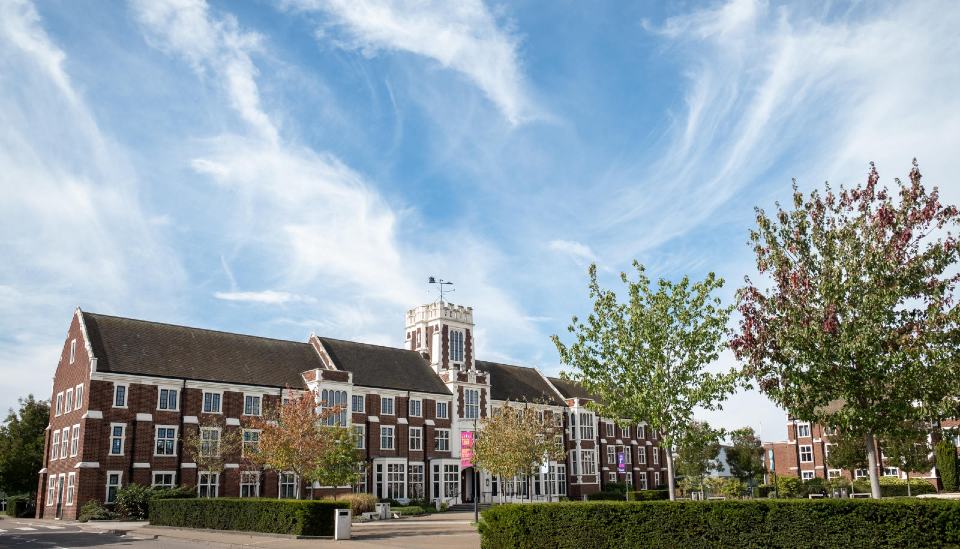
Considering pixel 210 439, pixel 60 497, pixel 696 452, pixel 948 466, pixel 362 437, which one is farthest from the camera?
pixel 696 452

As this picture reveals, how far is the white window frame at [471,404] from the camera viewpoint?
62.9m

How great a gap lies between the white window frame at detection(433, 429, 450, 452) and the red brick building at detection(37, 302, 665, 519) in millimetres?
122

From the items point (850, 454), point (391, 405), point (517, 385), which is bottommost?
point (850, 454)

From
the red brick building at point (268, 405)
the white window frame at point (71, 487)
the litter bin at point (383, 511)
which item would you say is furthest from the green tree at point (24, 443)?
the litter bin at point (383, 511)

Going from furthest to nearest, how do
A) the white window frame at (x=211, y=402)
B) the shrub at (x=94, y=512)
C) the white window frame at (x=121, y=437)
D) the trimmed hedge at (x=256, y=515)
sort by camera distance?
the white window frame at (x=211, y=402) → the white window frame at (x=121, y=437) → the shrub at (x=94, y=512) → the trimmed hedge at (x=256, y=515)

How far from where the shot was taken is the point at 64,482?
4559cm

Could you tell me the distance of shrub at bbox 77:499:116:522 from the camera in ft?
135

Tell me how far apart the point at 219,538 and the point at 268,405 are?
22.6 meters

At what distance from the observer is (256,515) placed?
31250 millimetres

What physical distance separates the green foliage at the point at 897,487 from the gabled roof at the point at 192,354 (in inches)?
1750

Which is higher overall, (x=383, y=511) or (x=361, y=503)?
(x=361, y=503)

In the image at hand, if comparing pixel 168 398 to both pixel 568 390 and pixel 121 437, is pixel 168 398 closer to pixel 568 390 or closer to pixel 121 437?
pixel 121 437

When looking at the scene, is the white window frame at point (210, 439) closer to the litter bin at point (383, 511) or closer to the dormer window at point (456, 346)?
the litter bin at point (383, 511)

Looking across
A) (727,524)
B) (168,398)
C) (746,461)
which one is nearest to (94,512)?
(168,398)
